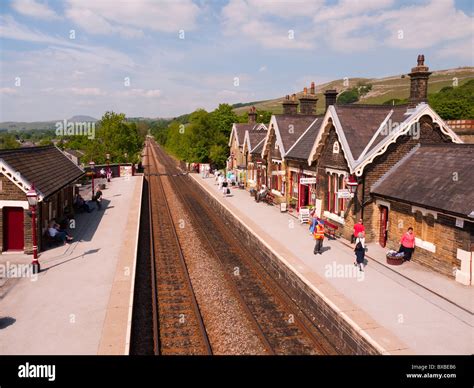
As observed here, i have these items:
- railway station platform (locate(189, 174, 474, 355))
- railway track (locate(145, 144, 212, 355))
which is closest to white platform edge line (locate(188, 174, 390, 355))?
railway station platform (locate(189, 174, 474, 355))

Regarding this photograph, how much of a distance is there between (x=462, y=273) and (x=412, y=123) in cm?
793

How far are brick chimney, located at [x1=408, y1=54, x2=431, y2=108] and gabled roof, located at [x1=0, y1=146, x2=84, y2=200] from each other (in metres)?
17.3

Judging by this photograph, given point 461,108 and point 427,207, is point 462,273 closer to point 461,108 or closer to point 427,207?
point 427,207

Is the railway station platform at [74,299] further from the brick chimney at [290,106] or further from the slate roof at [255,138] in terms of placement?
the slate roof at [255,138]

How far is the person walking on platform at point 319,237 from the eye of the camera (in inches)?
696

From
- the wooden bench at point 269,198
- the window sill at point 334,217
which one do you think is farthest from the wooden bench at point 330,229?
the wooden bench at point 269,198

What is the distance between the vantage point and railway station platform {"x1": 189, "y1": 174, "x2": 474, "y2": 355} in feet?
33.6

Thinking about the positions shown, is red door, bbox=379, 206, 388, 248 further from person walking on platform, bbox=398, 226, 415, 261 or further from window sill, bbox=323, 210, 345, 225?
person walking on platform, bbox=398, 226, 415, 261

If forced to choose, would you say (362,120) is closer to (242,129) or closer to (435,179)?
(435,179)

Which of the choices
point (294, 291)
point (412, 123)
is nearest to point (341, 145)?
point (412, 123)

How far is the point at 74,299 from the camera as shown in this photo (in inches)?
514

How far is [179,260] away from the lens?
19625 millimetres

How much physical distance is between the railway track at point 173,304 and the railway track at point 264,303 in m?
1.61
